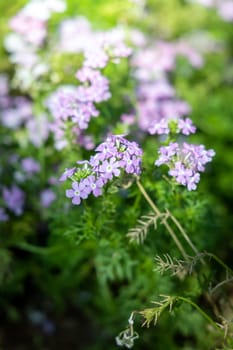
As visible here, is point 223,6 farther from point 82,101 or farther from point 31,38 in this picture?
point 82,101

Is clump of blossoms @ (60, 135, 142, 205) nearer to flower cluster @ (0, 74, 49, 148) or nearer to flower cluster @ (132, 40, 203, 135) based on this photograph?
flower cluster @ (132, 40, 203, 135)

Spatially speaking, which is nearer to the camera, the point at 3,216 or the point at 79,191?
the point at 79,191

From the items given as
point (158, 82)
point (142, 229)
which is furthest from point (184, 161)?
point (158, 82)

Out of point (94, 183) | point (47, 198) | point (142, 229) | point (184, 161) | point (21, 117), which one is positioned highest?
point (94, 183)

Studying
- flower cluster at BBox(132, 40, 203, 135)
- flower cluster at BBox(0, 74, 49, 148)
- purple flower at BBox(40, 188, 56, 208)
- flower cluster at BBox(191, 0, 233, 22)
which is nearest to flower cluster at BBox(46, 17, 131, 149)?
purple flower at BBox(40, 188, 56, 208)

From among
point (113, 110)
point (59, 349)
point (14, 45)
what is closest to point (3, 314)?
point (59, 349)
